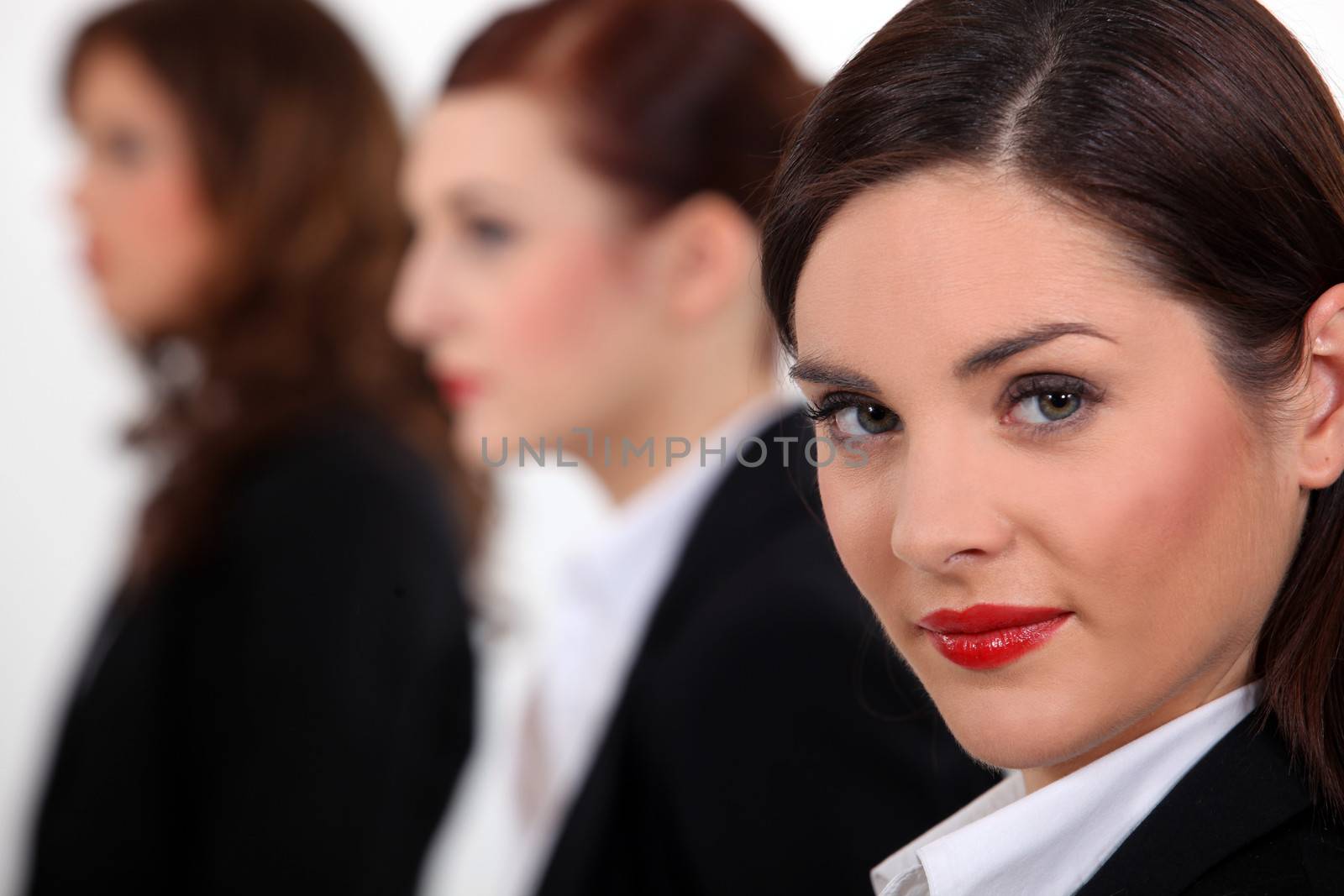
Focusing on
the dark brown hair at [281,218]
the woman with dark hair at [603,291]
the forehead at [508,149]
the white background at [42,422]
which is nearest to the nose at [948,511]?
the woman with dark hair at [603,291]

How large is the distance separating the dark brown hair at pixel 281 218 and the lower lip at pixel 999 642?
1369 millimetres

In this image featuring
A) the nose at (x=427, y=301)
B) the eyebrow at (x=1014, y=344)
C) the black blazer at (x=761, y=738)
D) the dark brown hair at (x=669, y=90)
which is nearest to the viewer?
the eyebrow at (x=1014, y=344)

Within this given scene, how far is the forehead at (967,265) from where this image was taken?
833 mm

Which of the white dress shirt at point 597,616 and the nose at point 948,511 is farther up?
the nose at point 948,511

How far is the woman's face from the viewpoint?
2.74 ft

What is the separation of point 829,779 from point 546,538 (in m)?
1.76

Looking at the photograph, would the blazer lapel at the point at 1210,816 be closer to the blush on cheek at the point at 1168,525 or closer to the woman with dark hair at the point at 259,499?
the blush on cheek at the point at 1168,525

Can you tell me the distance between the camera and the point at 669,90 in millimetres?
1707

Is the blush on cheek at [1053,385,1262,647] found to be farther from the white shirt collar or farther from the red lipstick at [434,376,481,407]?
the red lipstick at [434,376,481,407]

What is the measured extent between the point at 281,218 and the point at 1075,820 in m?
1.66

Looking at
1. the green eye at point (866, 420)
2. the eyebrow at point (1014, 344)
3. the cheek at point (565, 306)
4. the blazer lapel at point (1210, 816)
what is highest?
the cheek at point (565, 306)

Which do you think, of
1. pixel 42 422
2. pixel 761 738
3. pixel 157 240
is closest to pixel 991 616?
pixel 761 738

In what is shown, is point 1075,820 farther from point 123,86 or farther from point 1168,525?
point 123,86

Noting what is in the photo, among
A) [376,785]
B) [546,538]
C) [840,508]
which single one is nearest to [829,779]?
[840,508]
